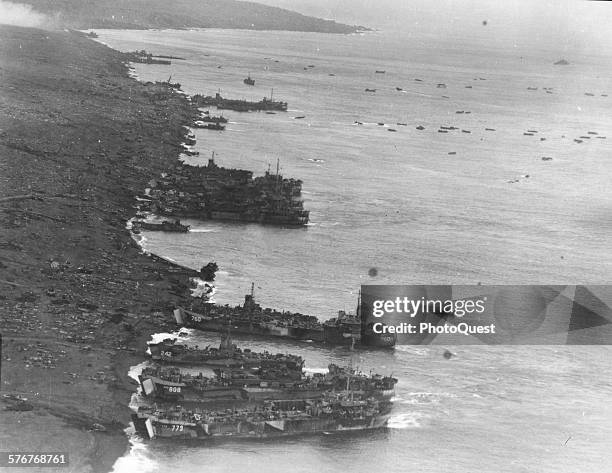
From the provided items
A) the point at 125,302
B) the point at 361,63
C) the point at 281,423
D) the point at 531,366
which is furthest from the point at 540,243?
the point at 361,63

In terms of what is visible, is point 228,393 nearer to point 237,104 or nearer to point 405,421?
A: point 405,421

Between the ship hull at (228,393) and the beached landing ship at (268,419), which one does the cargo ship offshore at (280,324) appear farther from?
the beached landing ship at (268,419)

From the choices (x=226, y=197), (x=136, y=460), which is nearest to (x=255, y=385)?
(x=136, y=460)

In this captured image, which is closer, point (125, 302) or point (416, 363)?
point (416, 363)

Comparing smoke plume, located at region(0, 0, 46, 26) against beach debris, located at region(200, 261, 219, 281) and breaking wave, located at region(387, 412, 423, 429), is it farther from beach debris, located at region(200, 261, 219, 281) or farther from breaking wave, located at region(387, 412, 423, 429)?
breaking wave, located at region(387, 412, 423, 429)

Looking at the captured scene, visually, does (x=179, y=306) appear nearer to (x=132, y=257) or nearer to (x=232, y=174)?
(x=132, y=257)
